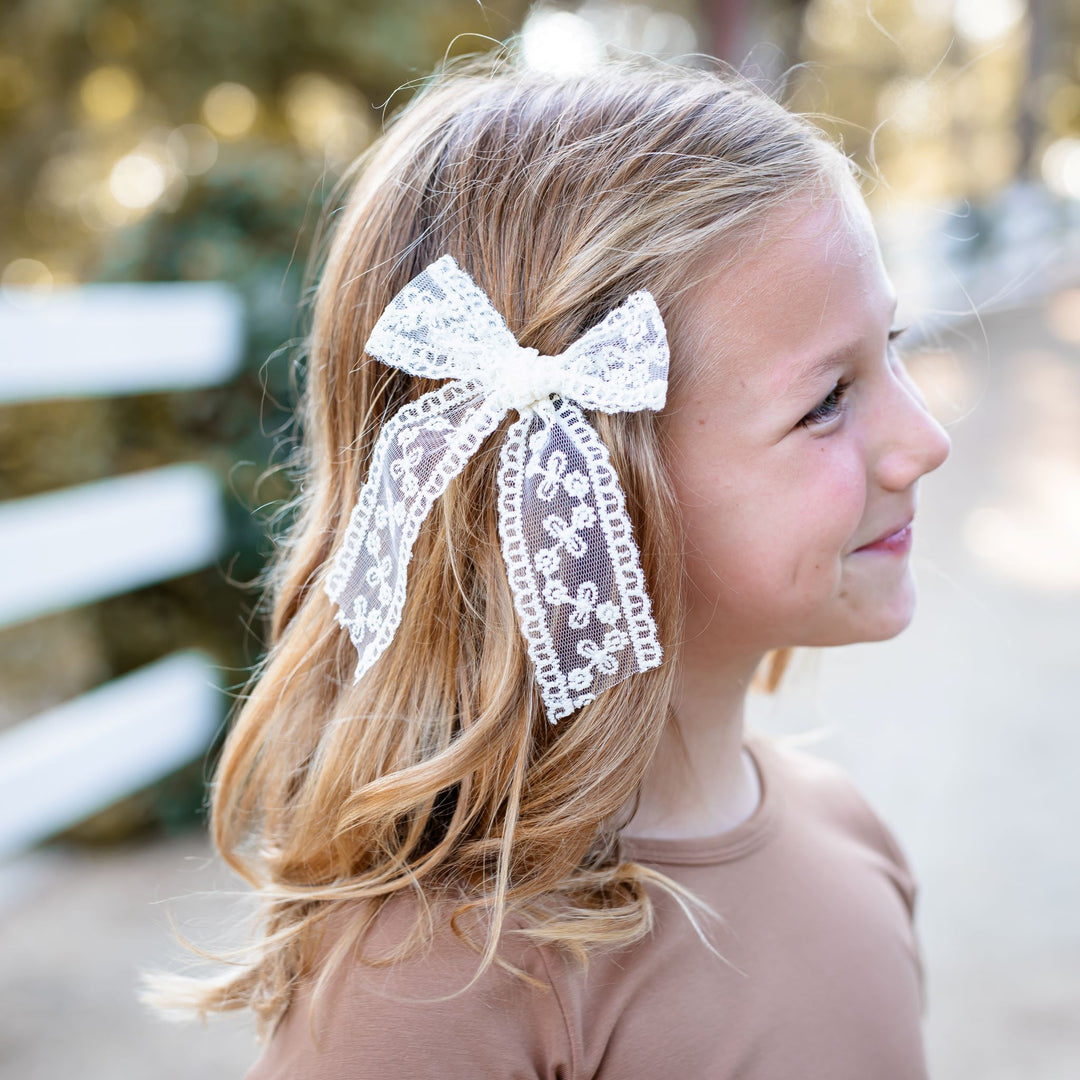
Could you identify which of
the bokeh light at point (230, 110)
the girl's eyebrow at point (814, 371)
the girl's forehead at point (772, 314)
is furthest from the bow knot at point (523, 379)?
the bokeh light at point (230, 110)

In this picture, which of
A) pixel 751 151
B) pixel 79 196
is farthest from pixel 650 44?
pixel 751 151

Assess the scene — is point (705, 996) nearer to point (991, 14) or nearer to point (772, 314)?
point (772, 314)

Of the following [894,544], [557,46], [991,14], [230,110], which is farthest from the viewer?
[991,14]

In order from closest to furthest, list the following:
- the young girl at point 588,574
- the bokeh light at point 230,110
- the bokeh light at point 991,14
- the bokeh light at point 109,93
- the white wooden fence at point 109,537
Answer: the young girl at point 588,574
the white wooden fence at point 109,537
the bokeh light at point 109,93
the bokeh light at point 230,110
the bokeh light at point 991,14

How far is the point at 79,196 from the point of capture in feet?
47.6

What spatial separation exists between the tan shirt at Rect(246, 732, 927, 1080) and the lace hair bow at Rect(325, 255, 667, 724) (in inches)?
12.0

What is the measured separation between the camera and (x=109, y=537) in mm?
3197

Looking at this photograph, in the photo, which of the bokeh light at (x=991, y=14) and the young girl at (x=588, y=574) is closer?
the young girl at (x=588, y=574)

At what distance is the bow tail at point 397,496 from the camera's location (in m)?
1.27

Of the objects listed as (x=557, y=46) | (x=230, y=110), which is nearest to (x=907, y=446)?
(x=557, y=46)

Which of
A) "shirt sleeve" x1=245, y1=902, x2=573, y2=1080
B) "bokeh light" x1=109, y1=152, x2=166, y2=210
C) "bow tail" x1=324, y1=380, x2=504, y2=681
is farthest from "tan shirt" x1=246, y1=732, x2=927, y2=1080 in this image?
"bokeh light" x1=109, y1=152, x2=166, y2=210

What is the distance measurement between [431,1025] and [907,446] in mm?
856

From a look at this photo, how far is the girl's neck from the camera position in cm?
142

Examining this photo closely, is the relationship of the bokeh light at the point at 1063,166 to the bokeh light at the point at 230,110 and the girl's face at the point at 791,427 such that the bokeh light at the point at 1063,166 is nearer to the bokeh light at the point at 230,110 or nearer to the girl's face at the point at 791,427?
the bokeh light at the point at 230,110
